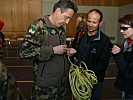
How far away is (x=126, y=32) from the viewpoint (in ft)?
6.45

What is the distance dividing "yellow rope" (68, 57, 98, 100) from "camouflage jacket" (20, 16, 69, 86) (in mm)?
97

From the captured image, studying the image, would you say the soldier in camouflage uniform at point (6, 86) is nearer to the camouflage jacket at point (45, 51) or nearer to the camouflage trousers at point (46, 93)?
the camouflage jacket at point (45, 51)

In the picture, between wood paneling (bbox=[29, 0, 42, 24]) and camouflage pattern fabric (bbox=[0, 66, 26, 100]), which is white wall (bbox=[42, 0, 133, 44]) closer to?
wood paneling (bbox=[29, 0, 42, 24])

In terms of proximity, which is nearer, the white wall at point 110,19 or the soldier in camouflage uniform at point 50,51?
the soldier in camouflage uniform at point 50,51

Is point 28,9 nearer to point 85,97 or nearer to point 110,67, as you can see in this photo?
point 110,67

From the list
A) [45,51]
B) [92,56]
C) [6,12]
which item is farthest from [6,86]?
[6,12]

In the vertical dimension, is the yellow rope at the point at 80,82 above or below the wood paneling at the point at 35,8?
below

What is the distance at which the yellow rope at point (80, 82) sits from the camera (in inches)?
74.6

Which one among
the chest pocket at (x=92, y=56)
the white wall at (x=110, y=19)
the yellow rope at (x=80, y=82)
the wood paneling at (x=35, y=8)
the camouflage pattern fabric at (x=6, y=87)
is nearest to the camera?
the camouflage pattern fabric at (x=6, y=87)

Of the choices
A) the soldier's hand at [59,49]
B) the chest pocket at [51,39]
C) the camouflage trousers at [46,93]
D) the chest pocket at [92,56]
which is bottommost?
the camouflage trousers at [46,93]

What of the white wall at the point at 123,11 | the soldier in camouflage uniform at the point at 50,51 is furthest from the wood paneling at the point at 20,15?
the soldier in camouflage uniform at the point at 50,51

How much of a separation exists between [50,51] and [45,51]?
4 cm

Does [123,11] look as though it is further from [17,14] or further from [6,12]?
[6,12]

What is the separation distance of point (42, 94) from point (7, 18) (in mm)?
10654
